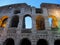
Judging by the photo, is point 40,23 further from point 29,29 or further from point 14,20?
point 14,20

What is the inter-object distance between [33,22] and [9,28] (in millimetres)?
4008

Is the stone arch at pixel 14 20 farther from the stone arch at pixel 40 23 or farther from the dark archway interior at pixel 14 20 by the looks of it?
the stone arch at pixel 40 23

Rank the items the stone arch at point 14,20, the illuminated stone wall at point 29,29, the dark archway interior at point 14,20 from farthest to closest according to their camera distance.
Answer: the dark archway interior at point 14,20, the stone arch at point 14,20, the illuminated stone wall at point 29,29

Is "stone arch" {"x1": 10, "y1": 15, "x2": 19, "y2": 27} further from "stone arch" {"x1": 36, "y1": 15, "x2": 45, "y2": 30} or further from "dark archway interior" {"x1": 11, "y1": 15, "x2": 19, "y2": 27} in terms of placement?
"stone arch" {"x1": 36, "y1": 15, "x2": 45, "y2": 30}

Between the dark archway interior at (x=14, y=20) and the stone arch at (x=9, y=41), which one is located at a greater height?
the dark archway interior at (x=14, y=20)

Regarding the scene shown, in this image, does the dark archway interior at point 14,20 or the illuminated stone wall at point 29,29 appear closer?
the illuminated stone wall at point 29,29

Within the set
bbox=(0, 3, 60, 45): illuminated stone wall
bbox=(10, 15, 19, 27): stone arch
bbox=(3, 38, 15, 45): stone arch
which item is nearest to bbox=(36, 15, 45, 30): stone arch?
bbox=(0, 3, 60, 45): illuminated stone wall

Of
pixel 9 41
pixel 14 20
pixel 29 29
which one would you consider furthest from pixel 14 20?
pixel 29 29

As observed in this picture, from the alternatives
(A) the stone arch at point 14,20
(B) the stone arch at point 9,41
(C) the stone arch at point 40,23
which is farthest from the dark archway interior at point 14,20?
(C) the stone arch at point 40,23

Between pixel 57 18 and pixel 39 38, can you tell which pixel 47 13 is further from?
pixel 39 38

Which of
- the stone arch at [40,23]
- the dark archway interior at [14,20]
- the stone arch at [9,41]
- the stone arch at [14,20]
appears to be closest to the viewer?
the stone arch at [9,41]

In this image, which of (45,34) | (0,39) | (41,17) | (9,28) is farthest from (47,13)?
(0,39)

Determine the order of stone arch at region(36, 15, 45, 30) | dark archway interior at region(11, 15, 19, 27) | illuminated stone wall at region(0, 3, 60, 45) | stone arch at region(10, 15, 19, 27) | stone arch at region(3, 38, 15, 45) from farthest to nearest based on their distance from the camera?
1. stone arch at region(36, 15, 45, 30)
2. dark archway interior at region(11, 15, 19, 27)
3. stone arch at region(10, 15, 19, 27)
4. stone arch at region(3, 38, 15, 45)
5. illuminated stone wall at region(0, 3, 60, 45)

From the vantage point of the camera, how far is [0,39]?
2456 cm
